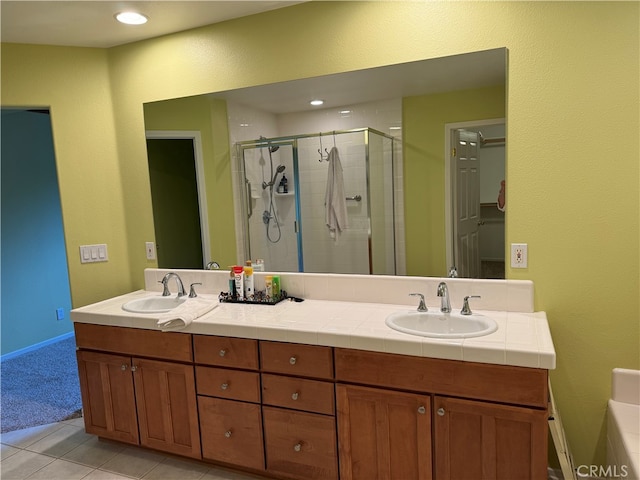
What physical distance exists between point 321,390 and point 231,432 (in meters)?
0.56

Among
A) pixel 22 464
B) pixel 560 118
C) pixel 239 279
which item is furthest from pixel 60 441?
pixel 560 118

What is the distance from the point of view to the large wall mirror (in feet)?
7.03

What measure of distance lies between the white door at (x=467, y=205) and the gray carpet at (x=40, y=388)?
273 centimetres

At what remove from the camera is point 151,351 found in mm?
2301

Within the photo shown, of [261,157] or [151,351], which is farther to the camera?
[261,157]

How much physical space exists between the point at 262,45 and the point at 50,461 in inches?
103

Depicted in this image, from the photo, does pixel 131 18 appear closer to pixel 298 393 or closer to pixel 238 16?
pixel 238 16

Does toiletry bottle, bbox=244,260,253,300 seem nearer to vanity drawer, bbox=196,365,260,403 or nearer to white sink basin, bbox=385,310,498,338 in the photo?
vanity drawer, bbox=196,365,260,403

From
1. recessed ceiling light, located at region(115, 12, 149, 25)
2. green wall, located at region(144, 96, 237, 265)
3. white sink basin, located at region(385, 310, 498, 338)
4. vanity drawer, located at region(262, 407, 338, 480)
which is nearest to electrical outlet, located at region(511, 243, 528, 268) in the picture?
white sink basin, located at region(385, 310, 498, 338)

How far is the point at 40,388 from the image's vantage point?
11.4 feet

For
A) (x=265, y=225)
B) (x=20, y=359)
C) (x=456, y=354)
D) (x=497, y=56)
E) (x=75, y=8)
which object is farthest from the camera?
(x=20, y=359)

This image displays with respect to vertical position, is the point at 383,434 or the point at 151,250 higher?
the point at 151,250

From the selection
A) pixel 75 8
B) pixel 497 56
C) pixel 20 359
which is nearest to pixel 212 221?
pixel 75 8

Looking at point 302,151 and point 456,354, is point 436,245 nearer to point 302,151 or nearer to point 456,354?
point 456,354
